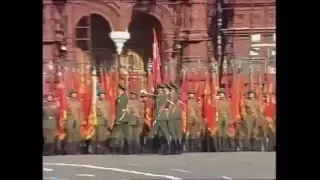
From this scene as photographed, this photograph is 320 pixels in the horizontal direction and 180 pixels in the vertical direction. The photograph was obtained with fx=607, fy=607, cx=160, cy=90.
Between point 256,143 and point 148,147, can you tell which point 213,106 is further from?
point 148,147

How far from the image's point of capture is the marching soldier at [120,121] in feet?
13.1

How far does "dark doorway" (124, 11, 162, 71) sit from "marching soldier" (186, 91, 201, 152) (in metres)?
0.38

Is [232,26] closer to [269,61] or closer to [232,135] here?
[269,61]

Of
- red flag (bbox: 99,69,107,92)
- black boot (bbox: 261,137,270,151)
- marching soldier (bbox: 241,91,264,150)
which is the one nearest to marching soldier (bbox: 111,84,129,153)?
red flag (bbox: 99,69,107,92)

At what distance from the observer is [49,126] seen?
3945mm

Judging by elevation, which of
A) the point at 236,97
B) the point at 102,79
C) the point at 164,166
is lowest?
the point at 164,166

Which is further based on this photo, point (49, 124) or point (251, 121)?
point (251, 121)

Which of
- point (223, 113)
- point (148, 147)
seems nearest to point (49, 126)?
point (148, 147)

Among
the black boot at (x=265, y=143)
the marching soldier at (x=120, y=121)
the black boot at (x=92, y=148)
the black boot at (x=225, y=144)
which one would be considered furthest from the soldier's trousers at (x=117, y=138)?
the black boot at (x=265, y=143)

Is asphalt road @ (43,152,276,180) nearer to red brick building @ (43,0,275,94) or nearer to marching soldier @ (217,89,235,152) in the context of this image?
marching soldier @ (217,89,235,152)

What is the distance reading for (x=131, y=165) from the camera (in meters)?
3.97

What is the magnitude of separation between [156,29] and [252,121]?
884 millimetres
